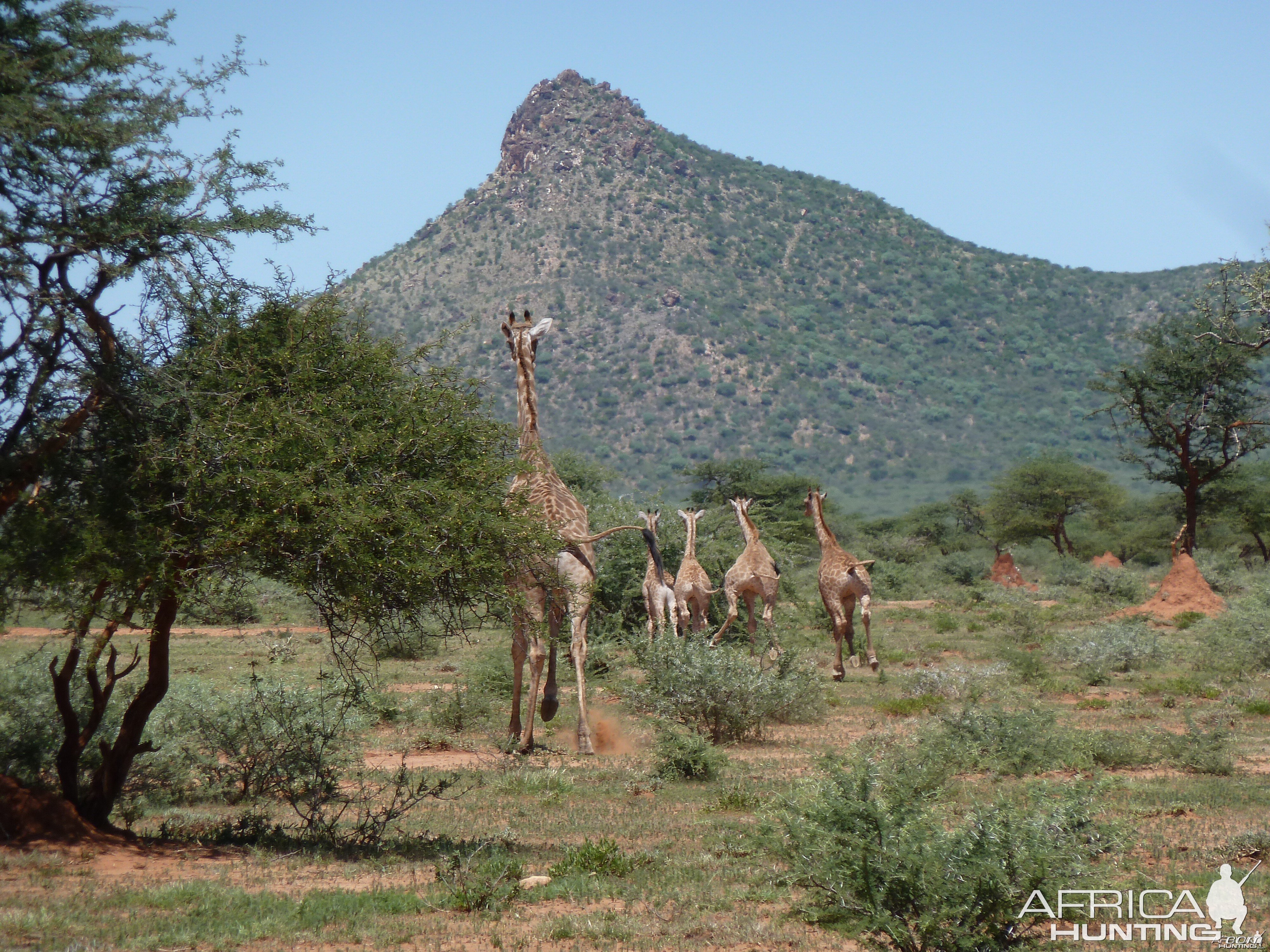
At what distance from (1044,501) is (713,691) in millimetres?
41353

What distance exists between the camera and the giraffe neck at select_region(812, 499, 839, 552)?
20094mm

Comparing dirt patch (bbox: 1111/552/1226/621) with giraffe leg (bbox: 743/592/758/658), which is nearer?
giraffe leg (bbox: 743/592/758/658)

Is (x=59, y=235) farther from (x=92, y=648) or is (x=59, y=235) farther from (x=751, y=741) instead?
(x=751, y=741)

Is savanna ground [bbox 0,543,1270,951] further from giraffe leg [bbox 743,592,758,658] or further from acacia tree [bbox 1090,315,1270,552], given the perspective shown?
acacia tree [bbox 1090,315,1270,552]

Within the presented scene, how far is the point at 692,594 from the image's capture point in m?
18.2

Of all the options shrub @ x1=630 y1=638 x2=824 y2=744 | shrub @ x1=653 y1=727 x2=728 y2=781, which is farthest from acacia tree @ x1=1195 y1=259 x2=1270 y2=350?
shrub @ x1=653 y1=727 x2=728 y2=781

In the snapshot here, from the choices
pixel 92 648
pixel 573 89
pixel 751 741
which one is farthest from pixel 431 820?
pixel 573 89

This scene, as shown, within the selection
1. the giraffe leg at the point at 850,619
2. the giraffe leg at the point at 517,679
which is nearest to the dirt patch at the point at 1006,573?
the giraffe leg at the point at 850,619

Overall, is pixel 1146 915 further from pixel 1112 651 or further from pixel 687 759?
pixel 1112 651

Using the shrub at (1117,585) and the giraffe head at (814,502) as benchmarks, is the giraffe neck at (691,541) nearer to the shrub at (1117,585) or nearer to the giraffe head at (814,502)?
the giraffe head at (814,502)

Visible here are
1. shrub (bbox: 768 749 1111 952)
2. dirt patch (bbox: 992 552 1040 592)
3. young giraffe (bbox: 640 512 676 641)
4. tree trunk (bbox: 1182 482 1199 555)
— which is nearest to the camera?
shrub (bbox: 768 749 1111 952)

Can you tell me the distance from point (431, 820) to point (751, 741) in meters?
4.84

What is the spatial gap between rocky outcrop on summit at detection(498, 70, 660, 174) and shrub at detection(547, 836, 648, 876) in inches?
4643

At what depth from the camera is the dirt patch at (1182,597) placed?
2478 cm
